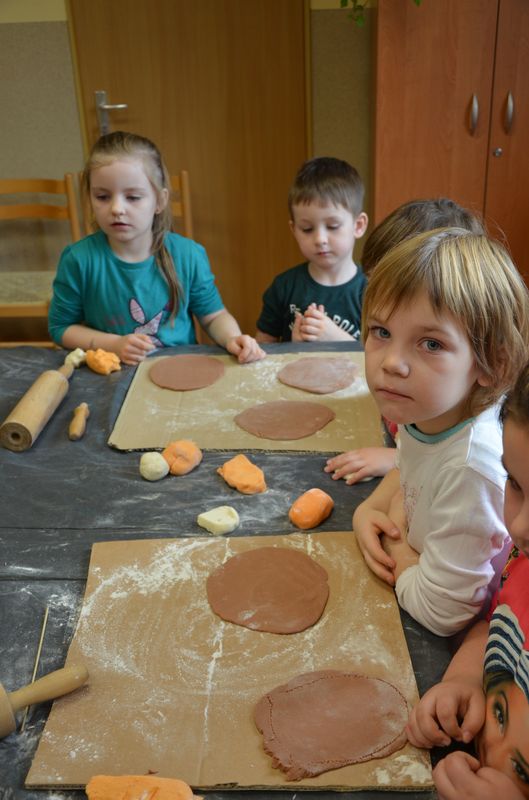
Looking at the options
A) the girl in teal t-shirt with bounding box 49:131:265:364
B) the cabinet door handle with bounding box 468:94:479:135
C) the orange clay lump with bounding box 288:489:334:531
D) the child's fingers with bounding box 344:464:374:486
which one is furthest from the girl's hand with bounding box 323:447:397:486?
the cabinet door handle with bounding box 468:94:479:135

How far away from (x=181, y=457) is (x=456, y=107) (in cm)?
244

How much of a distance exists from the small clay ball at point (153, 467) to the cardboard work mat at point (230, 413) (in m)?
0.11

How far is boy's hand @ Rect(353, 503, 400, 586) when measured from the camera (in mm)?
1115

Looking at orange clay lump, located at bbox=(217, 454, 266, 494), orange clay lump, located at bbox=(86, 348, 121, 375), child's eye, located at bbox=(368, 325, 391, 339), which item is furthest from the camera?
orange clay lump, located at bbox=(86, 348, 121, 375)

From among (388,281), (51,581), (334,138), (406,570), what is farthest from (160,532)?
(334,138)

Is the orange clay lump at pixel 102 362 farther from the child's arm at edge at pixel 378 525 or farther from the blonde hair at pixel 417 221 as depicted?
the child's arm at edge at pixel 378 525

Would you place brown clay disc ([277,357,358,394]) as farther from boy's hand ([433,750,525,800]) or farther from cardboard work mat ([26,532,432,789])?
boy's hand ([433,750,525,800])

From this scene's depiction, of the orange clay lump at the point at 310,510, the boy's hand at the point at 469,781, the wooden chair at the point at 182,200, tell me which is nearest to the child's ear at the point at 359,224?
the orange clay lump at the point at 310,510

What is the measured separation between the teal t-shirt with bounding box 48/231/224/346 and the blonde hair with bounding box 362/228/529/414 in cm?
131

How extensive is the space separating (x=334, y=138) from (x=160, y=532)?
3.06m

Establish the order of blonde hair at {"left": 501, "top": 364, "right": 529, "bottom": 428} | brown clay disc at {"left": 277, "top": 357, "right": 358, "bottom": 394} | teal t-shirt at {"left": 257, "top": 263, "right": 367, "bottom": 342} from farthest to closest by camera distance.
A: teal t-shirt at {"left": 257, "top": 263, "right": 367, "bottom": 342} < brown clay disc at {"left": 277, "top": 357, "right": 358, "bottom": 394} < blonde hair at {"left": 501, "top": 364, "right": 529, "bottom": 428}

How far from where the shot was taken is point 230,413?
65.9 inches

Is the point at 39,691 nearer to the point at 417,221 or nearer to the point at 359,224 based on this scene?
the point at 417,221

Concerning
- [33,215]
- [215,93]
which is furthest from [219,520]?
[215,93]
